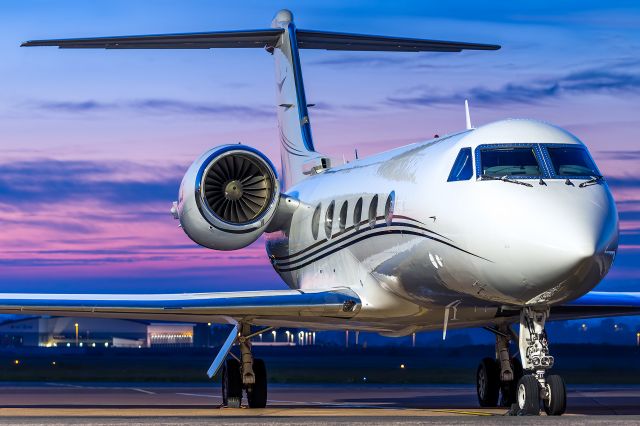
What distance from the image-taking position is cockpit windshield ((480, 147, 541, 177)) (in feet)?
53.2

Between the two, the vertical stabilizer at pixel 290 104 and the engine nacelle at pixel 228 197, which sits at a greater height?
the vertical stabilizer at pixel 290 104

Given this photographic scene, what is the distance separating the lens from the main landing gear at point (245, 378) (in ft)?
71.8

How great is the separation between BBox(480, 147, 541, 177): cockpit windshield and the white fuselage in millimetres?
192

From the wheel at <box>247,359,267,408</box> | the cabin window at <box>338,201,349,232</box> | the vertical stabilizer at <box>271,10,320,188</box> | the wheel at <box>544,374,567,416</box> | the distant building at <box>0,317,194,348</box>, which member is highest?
the distant building at <box>0,317,194,348</box>

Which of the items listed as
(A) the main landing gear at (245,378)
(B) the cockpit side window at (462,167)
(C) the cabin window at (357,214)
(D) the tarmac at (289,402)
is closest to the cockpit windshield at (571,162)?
(B) the cockpit side window at (462,167)

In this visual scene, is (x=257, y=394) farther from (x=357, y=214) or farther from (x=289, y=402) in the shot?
(x=357, y=214)

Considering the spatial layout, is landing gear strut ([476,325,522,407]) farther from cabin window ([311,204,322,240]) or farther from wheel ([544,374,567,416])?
A: wheel ([544,374,567,416])

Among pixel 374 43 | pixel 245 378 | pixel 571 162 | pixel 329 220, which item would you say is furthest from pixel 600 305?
pixel 374 43

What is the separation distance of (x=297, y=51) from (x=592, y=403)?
10.5m

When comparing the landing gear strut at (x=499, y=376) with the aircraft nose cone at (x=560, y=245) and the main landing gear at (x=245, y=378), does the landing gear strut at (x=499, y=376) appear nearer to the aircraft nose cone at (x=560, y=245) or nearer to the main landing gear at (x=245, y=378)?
the main landing gear at (x=245, y=378)

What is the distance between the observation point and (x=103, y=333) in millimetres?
119875

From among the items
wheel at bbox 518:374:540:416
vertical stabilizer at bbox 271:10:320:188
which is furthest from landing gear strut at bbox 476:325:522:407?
vertical stabilizer at bbox 271:10:320:188

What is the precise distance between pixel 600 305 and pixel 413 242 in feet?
14.1

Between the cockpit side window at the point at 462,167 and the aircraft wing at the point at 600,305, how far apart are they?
4234mm
